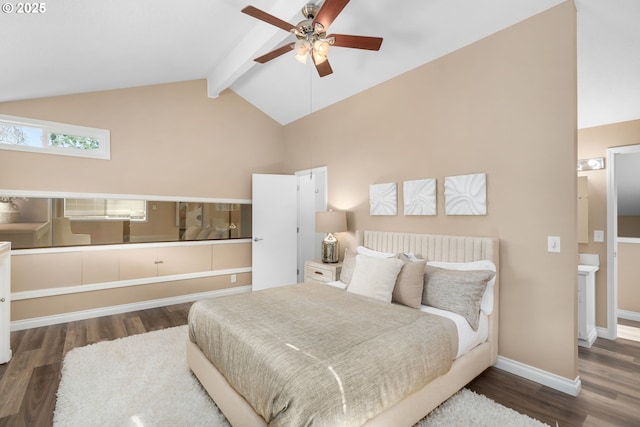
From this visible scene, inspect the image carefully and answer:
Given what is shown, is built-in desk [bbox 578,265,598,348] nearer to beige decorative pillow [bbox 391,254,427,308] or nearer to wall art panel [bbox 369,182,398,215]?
beige decorative pillow [bbox 391,254,427,308]

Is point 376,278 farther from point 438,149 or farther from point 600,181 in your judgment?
point 600,181

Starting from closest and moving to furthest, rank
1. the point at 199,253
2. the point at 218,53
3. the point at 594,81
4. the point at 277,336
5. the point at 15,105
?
the point at 277,336, the point at 594,81, the point at 15,105, the point at 218,53, the point at 199,253

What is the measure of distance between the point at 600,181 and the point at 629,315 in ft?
5.89

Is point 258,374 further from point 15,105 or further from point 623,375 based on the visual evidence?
point 15,105

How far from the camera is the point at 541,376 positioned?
243 centimetres

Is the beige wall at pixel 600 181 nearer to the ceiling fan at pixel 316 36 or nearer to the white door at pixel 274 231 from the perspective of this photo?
the ceiling fan at pixel 316 36

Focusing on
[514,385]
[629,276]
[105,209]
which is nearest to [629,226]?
[629,276]

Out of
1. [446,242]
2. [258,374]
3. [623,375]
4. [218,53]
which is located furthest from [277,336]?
[218,53]

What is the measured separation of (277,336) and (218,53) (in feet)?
11.4

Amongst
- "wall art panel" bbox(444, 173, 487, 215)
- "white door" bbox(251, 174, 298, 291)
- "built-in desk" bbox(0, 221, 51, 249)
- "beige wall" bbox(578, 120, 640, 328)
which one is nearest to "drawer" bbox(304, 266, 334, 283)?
"white door" bbox(251, 174, 298, 291)

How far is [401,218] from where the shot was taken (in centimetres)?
353

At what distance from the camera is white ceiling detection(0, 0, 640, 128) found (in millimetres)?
2273

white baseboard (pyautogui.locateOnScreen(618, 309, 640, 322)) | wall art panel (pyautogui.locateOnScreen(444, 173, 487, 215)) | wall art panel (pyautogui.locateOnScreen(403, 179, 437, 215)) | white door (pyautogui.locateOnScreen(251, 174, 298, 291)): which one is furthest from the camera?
white door (pyautogui.locateOnScreen(251, 174, 298, 291))

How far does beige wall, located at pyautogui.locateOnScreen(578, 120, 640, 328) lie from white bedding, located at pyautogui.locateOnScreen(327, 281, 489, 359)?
1911 millimetres
